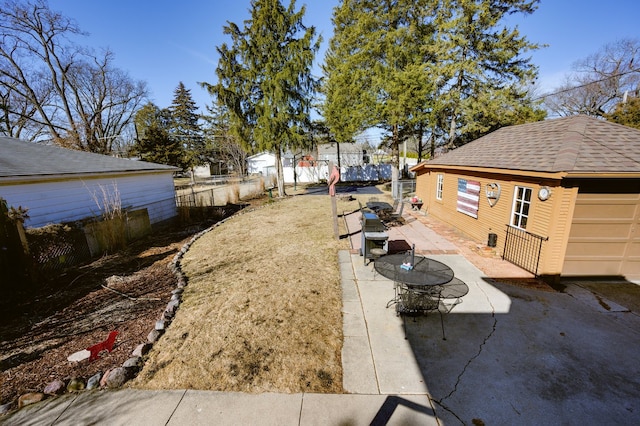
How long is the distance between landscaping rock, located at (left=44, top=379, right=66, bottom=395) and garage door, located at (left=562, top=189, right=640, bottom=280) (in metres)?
9.90

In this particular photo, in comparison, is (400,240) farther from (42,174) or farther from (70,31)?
(70,31)

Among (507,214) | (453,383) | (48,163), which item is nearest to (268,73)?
(48,163)

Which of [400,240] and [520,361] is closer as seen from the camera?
[520,361]

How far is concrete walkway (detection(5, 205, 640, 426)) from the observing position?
118 inches

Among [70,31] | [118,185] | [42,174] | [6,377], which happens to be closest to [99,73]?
[70,31]

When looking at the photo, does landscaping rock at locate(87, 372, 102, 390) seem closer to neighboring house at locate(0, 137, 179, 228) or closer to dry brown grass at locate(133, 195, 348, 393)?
dry brown grass at locate(133, 195, 348, 393)

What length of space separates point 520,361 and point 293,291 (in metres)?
4.13

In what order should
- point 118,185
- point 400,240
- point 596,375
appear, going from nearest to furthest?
point 596,375 < point 400,240 < point 118,185

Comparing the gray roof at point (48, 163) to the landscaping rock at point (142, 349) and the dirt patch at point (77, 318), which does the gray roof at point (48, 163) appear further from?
the landscaping rock at point (142, 349)

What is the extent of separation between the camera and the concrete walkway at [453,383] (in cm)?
300

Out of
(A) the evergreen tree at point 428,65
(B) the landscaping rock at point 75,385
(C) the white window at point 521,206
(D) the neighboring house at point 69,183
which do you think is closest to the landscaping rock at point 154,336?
(B) the landscaping rock at point 75,385

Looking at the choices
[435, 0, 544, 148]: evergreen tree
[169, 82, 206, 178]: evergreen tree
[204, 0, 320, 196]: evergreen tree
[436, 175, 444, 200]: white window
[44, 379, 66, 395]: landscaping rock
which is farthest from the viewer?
[169, 82, 206, 178]: evergreen tree

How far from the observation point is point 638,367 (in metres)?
3.63

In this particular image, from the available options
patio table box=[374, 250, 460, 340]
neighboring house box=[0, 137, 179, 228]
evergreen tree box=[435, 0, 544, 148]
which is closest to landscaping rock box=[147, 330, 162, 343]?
patio table box=[374, 250, 460, 340]
